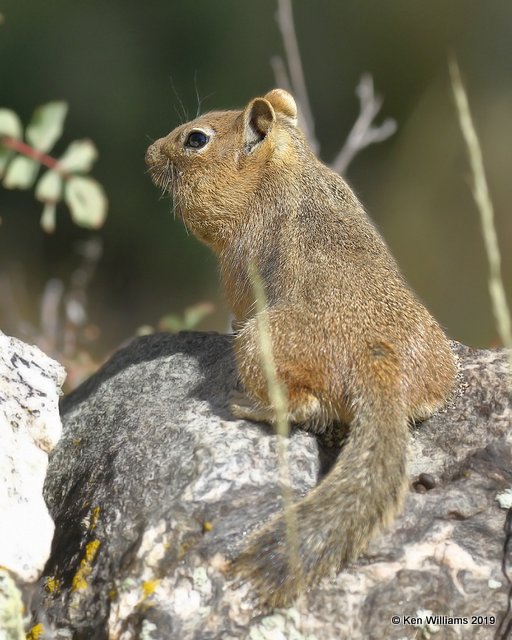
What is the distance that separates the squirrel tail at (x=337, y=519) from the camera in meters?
3.33

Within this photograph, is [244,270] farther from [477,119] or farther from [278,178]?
[477,119]

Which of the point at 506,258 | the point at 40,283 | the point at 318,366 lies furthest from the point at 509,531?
the point at 40,283

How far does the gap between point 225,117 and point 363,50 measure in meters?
7.42

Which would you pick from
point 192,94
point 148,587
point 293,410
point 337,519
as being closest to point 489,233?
point 337,519

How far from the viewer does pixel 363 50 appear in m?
12.5

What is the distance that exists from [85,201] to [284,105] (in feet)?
4.28

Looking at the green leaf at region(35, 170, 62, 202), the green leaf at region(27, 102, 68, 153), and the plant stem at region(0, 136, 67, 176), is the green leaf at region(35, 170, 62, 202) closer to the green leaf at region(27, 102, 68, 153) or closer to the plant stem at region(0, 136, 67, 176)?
the plant stem at region(0, 136, 67, 176)

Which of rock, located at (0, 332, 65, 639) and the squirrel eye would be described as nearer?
rock, located at (0, 332, 65, 639)

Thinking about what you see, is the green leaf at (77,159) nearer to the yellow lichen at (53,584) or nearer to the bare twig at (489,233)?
the yellow lichen at (53,584)

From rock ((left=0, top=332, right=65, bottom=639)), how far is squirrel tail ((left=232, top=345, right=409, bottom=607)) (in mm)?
760

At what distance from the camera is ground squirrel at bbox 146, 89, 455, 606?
343 centimetres

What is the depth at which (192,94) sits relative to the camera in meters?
12.0

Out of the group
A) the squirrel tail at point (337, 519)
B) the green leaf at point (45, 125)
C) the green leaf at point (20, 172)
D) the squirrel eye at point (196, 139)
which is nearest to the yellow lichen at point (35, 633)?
the squirrel tail at point (337, 519)

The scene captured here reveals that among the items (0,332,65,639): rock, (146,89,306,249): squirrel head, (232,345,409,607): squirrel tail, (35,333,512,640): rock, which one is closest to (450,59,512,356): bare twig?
(232,345,409,607): squirrel tail
